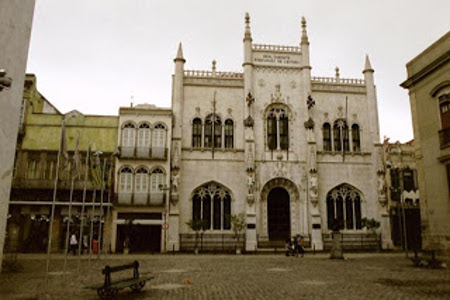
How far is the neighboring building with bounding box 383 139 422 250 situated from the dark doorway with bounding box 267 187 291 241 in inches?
387

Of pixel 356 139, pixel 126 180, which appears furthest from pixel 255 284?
pixel 356 139

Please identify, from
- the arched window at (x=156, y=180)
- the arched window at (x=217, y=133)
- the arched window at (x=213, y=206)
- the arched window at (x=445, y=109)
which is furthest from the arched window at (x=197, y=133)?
the arched window at (x=445, y=109)

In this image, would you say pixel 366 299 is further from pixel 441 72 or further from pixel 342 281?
pixel 441 72

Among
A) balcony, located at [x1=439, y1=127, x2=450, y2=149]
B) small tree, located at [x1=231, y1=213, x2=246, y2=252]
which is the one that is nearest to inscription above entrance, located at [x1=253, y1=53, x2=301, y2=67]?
small tree, located at [x1=231, y1=213, x2=246, y2=252]

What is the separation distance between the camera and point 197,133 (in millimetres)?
35781

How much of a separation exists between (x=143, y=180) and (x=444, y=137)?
73.6 feet

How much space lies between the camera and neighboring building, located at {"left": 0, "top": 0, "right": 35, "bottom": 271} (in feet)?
29.5

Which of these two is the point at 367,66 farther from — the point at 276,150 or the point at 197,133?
the point at 197,133

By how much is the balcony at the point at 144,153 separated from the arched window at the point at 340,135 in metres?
15.9

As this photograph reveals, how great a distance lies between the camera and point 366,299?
1057 cm

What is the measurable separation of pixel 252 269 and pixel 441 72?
535 inches

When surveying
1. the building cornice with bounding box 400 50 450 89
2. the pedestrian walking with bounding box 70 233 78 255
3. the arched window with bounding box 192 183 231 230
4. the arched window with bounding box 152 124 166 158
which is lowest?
the pedestrian walking with bounding box 70 233 78 255

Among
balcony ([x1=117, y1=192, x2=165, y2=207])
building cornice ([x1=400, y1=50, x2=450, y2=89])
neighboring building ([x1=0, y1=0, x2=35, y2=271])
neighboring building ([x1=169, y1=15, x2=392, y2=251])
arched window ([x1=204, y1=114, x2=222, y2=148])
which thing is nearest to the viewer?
neighboring building ([x1=0, y1=0, x2=35, y2=271])

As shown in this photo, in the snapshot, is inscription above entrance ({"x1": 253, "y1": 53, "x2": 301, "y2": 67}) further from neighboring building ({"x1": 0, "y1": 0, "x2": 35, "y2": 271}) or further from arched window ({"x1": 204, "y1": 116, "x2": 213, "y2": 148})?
neighboring building ({"x1": 0, "y1": 0, "x2": 35, "y2": 271})
